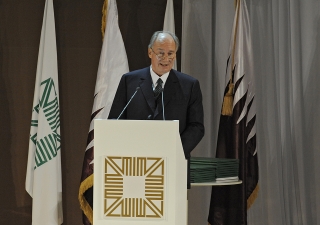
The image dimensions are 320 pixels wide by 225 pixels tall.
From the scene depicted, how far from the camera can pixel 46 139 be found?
4008mm

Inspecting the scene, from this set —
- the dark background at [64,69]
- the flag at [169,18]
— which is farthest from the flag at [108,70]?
the flag at [169,18]

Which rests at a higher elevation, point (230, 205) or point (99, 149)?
point (99, 149)

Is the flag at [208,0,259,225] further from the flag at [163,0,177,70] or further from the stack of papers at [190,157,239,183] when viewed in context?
the flag at [163,0,177,70]

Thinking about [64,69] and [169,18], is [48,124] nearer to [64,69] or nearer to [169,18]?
[64,69]

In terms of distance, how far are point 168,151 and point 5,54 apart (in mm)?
2644

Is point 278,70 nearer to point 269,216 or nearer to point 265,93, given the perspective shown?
point 265,93

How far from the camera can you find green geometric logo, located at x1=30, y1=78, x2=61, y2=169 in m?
4.00

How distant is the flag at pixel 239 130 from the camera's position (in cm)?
385

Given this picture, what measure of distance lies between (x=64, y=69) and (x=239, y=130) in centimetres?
152

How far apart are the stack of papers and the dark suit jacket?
24.4 inches

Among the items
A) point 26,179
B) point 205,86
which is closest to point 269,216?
point 205,86

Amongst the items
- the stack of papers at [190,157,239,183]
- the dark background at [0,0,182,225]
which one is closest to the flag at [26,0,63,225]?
the dark background at [0,0,182,225]

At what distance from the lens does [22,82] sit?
169 inches

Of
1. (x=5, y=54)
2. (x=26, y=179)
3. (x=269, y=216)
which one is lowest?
(x=269, y=216)
